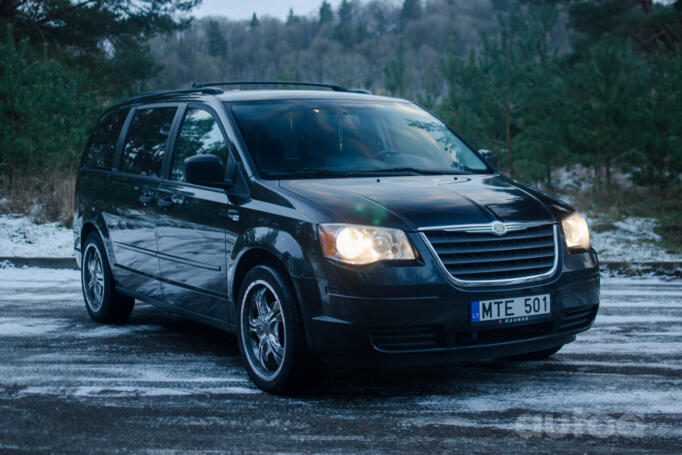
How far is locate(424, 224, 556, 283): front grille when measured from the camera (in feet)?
14.6

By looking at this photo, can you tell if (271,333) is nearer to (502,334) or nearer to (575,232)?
(502,334)

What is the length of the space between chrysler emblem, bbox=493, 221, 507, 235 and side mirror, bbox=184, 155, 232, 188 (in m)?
1.71

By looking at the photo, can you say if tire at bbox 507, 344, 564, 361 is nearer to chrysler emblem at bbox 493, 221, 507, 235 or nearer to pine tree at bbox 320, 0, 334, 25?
chrysler emblem at bbox 493, 221, 507, 235

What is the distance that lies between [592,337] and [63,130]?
11814 millimetres

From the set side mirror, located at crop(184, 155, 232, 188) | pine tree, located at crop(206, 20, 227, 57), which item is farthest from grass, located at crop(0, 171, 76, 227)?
pine tree, located at crop(206, 20, 227, 57)

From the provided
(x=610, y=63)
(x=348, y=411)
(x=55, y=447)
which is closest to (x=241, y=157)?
(x=348, y=411)

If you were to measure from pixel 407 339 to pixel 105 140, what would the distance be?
14.0 feet

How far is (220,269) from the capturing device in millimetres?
5312

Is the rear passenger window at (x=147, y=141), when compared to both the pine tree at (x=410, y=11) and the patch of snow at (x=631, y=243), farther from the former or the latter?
the pine tree at (x=410, y=11)

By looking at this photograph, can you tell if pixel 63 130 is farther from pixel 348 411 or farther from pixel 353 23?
pixel 353 23

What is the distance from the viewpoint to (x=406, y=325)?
4383 millimetres

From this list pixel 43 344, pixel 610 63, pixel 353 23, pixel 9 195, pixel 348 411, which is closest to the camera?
pixel 348 411

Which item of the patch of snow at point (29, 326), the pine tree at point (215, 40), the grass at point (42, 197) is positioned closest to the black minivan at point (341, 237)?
the patch of snow at point (29, 326)

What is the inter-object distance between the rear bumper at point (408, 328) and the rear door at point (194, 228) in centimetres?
104
